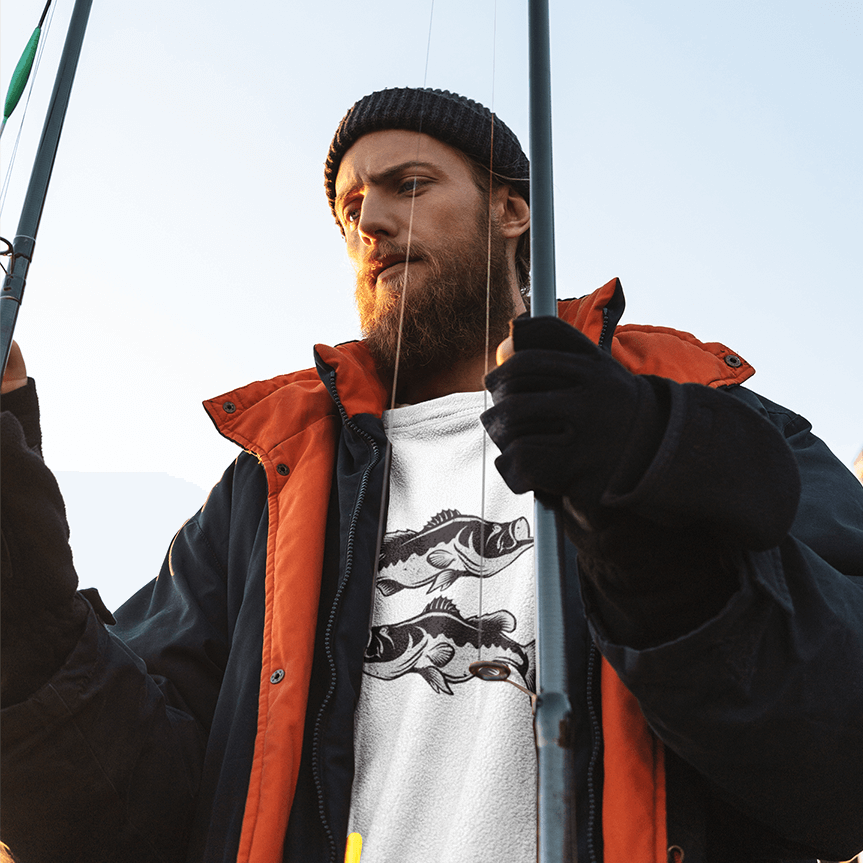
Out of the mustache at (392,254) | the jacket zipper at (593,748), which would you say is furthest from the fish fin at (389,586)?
the mustache at (392,254)

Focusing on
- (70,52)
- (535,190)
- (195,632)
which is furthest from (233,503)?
(535,190)

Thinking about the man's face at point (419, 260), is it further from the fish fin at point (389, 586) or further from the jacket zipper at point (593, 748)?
the jacket zipper at point (593, 748)

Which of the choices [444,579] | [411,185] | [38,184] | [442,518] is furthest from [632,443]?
[411,185]

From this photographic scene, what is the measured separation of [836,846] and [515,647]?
731mm

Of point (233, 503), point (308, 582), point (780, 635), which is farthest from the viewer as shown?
point (233, 503)

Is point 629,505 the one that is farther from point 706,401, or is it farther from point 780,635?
point 780,635

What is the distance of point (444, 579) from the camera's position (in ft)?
7.55

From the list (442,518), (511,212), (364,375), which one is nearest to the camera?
(442,518)

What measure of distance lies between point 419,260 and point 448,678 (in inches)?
59.0

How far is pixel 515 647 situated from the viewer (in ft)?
6.92

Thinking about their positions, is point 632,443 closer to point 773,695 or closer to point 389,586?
point 773,695

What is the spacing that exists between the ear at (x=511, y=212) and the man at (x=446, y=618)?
0.36 metres

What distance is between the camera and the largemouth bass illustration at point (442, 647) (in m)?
2.11

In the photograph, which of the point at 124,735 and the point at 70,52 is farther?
the point at 70,52
